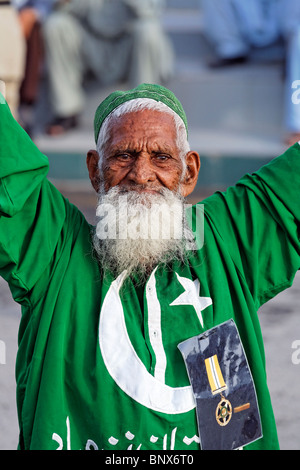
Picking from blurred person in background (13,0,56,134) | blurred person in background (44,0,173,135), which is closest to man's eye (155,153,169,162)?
blurred person in background (44,0,173,135)

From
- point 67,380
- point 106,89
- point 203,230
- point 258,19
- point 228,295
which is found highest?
point 258,19

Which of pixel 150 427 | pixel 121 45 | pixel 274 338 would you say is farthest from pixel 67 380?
pixel 121 45

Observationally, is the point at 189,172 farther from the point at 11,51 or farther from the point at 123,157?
the point at 11,51

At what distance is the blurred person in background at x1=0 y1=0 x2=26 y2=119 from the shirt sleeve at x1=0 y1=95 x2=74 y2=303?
16.4 ft

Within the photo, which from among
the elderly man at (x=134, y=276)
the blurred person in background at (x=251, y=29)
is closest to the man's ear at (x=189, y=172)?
the elderly man at (x=134, y=276)

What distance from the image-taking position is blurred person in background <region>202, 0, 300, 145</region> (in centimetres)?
→ 721

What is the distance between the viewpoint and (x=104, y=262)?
2156mm

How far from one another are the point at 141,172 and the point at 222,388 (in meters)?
0.66

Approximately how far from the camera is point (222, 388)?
6.72ft

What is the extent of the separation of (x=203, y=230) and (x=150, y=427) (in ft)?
1.97

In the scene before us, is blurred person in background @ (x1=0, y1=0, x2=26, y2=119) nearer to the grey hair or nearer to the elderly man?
the grey hair

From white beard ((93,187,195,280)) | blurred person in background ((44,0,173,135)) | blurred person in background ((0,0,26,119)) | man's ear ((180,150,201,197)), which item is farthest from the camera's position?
blurred person in background ((44,0,173,135))

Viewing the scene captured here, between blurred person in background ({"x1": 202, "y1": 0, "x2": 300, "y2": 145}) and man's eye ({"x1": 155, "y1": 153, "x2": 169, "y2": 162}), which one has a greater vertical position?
blurred person in background ({"x1": 202, "y1": 0, "x2": 300, "y2": 145})
